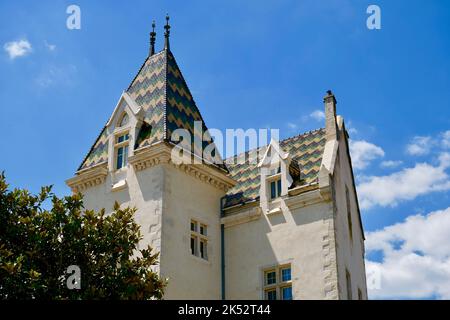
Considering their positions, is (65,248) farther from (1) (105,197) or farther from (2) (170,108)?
(2) (170,108)

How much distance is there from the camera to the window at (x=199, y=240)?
24720mm

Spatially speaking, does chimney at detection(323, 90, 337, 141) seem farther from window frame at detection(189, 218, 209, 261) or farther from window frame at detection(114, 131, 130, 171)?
window frame at detection(114, 131, 130, 171)

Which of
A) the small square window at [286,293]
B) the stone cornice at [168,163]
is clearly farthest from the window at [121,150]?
the small square window at [286,293]

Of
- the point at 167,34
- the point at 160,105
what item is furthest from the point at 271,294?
the point at 167,34

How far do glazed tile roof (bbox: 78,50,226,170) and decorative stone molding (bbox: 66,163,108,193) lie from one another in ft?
1.71

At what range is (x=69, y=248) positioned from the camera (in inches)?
676

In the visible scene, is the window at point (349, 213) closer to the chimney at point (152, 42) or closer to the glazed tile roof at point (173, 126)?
the glazed tile roof at point (173, 126)

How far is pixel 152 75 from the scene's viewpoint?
28.8 metres

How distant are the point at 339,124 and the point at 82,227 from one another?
526 inches

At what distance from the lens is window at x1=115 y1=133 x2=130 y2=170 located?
1019 inches

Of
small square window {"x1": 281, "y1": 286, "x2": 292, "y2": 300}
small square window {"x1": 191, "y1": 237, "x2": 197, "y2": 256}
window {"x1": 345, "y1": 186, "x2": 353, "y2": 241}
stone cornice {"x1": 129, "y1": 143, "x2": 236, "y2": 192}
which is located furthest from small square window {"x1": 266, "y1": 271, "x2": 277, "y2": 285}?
stone cornice {"x1": 129, "y1": 143, "x2": 236, "y2": 192}

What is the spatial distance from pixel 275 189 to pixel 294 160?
1.63 m
